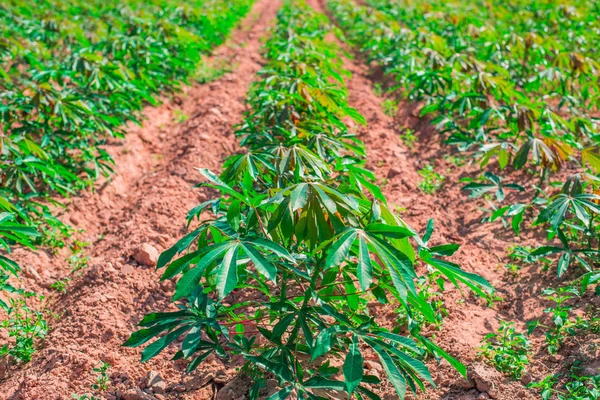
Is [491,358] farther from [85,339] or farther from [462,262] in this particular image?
[85,339]

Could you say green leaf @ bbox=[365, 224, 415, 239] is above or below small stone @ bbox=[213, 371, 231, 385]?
above

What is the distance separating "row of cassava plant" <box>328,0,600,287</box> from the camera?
268 cm

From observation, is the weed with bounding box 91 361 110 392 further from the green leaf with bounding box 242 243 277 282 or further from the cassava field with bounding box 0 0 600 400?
the green leaf with bounding box 242 243 277 282

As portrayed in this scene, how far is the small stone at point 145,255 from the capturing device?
9.83 ft

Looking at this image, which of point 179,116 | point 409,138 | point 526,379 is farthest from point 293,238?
point 179,116

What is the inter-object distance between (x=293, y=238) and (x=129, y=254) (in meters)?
1.04

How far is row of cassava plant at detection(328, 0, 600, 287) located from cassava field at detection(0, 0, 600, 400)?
2 cm

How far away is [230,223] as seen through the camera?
1.82 m

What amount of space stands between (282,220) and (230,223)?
0.19m

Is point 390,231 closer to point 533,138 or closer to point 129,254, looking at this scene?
point 129,254

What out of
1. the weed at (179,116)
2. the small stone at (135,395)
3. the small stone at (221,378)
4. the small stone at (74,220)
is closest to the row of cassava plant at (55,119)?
the small stone at (74,220)

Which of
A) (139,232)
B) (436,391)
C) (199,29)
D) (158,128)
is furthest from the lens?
(199,29)

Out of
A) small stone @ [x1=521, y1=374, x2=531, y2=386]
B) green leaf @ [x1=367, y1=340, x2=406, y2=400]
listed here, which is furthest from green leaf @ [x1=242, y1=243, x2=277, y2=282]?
small stone @ [x1=521, y1=374, x2=531, y2=386]

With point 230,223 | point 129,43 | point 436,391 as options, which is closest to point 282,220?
point 230,223
